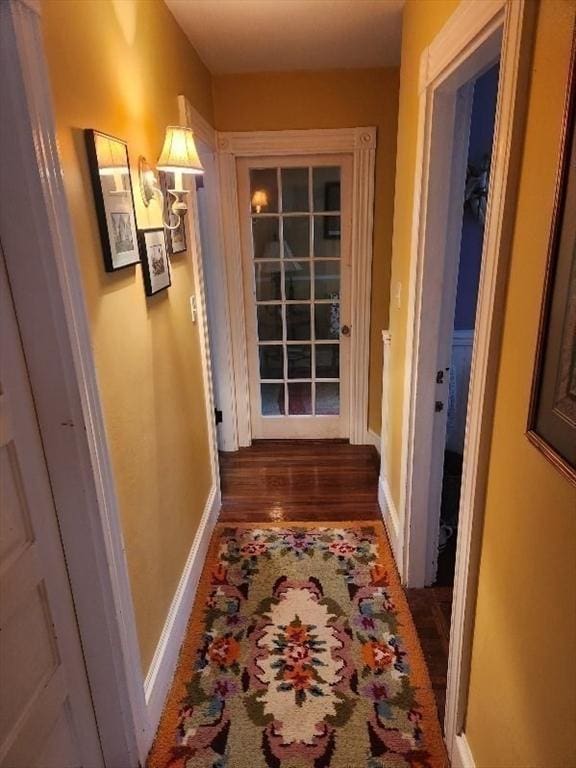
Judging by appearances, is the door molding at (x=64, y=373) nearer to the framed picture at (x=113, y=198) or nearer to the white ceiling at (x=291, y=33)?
the framed picture at (x=113, y=198)

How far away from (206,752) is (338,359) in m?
2.41

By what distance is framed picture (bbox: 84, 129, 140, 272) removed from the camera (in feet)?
3.98

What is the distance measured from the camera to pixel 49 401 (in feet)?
3.53

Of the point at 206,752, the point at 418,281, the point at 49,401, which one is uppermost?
the point at 418,281

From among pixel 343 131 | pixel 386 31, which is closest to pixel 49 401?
pixel 386 31

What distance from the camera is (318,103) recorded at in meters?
2.86

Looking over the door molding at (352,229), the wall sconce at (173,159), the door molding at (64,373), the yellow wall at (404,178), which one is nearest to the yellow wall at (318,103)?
the door molding at (352,229)

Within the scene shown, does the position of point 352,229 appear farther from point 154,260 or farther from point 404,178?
point 154,260

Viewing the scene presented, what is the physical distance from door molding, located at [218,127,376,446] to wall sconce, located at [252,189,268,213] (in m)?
0.12

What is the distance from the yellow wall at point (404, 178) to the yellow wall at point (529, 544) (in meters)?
0.82

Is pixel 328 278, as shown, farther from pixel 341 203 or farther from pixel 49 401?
pixel 49 401

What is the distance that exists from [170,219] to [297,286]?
4.71 feet

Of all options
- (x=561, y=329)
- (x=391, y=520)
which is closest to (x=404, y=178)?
(x=561, y=329)

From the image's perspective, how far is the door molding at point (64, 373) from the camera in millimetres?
925
